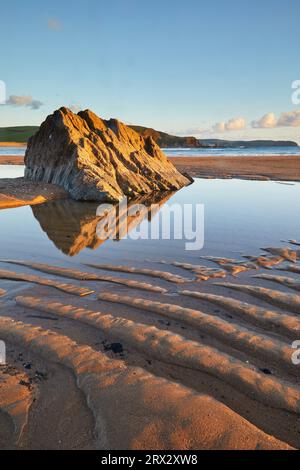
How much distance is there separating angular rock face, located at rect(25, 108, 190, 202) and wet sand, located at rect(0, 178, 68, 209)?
502mm

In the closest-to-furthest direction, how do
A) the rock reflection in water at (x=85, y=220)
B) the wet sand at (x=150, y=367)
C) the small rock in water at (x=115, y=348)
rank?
the wet sand at (x=150, y=367) < the small rock in water at (x=115, y=348) < the rock reflection in water at (x=85, y=220)

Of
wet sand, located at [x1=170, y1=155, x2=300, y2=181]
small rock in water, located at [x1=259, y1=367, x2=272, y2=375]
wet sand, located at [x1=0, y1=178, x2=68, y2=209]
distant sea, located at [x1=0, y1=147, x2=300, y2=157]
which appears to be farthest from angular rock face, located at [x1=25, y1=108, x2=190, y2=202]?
distant sea, located at [x1=0, y1=147, x2=300, y2=157]

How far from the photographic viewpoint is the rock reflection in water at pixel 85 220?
25.1 ft

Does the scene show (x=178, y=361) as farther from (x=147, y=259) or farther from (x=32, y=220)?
(x=32, y=220)

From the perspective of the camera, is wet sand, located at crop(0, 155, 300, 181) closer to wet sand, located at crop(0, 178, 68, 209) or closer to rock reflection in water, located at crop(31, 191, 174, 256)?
rock reflection in water, located at crop(31, 191, 174, 256)

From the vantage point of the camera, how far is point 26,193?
537 inches

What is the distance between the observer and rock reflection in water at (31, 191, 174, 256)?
7.66 meters

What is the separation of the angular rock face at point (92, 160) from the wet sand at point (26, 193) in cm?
50

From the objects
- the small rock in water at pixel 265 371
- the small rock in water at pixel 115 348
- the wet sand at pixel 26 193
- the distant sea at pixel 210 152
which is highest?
the distant sea at pixel 210 152

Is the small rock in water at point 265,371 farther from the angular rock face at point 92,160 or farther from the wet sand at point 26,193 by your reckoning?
the wet sand at point 26,193

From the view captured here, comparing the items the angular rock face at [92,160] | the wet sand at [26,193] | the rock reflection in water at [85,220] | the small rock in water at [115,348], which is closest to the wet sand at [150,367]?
the small rock in water at [115,348]

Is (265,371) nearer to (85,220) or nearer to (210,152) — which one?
(85,220)

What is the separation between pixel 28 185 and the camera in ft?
49.1
